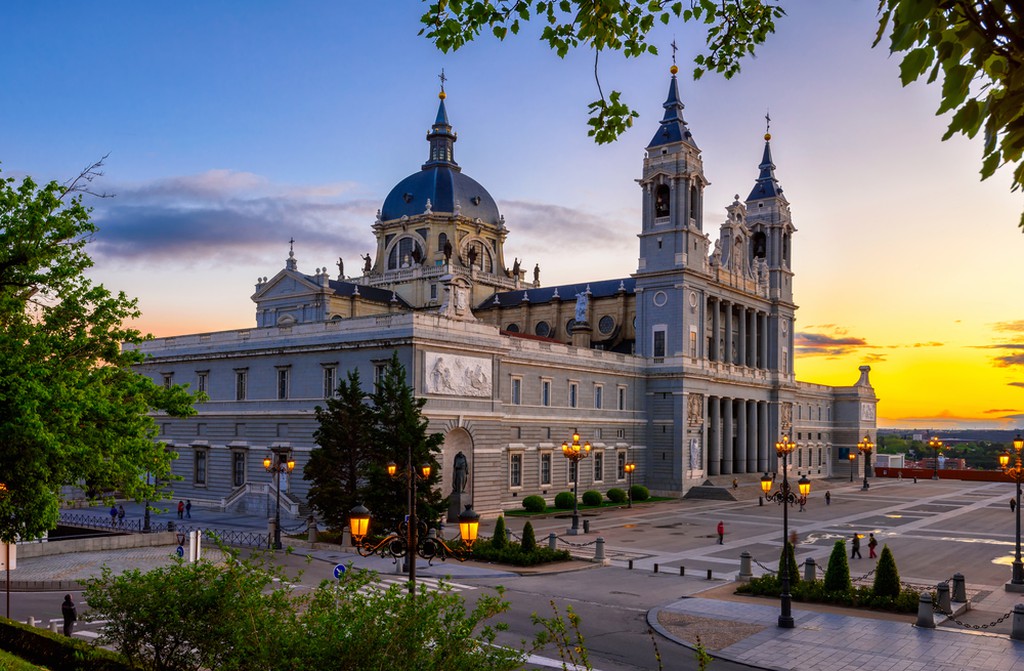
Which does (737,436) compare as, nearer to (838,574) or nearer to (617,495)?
(617,495)

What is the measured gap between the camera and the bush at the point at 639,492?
66.2 metres

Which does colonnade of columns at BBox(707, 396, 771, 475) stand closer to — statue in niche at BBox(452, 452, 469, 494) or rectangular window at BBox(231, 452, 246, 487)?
statue in niche at BBox(452, 452, 469, 494)

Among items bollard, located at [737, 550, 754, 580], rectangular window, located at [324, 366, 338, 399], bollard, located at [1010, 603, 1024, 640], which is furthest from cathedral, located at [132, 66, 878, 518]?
bollard, located at [1010, 603, 1024, 640]

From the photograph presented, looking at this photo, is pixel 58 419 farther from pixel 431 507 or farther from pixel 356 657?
pixel 431 507

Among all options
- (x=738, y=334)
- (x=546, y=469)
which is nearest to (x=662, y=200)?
(x=738, y=334)

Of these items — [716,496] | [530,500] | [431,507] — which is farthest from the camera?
[716,496]

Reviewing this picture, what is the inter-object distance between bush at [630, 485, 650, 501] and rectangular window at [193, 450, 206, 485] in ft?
99.3

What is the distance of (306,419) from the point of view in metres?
52.2

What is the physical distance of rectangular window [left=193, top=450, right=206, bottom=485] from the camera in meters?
59.2

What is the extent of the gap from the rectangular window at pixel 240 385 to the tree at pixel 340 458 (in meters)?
16.2

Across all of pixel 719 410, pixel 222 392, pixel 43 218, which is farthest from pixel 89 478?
pixel 719 410

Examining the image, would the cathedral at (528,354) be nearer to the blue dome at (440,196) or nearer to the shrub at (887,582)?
the blue dome at (440,196)

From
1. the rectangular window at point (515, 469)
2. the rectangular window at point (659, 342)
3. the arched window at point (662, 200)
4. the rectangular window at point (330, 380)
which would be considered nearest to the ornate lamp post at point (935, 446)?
the rectangular window at point (659, 342)

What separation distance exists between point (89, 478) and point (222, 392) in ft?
120
